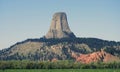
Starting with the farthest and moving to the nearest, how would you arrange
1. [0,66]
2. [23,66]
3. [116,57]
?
[116,57] < [23,66] < [0,66]

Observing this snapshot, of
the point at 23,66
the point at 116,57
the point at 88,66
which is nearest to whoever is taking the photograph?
the point at 23,66

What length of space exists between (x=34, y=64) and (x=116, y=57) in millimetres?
86932

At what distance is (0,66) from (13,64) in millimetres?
9715

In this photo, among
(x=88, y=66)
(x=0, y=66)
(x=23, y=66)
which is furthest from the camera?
(x=88, y=66)

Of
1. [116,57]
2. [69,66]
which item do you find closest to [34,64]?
[69,66]

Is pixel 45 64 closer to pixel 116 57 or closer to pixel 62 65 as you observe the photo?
pixel 62 65

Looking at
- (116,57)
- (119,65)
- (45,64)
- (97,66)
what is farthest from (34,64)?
(116,57)

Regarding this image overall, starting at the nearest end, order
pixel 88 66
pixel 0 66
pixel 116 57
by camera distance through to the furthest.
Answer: pixel 0 66
pixel 88 66
pixel 116 57

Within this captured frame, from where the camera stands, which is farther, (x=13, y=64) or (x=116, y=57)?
(x=116, y=57)

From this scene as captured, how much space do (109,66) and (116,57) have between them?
72.7 metres

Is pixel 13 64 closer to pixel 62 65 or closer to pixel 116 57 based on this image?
pixel 62 65

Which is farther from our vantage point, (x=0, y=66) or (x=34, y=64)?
(x=34, y=64)

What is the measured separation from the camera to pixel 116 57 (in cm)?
19638

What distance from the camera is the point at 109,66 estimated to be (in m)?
125
